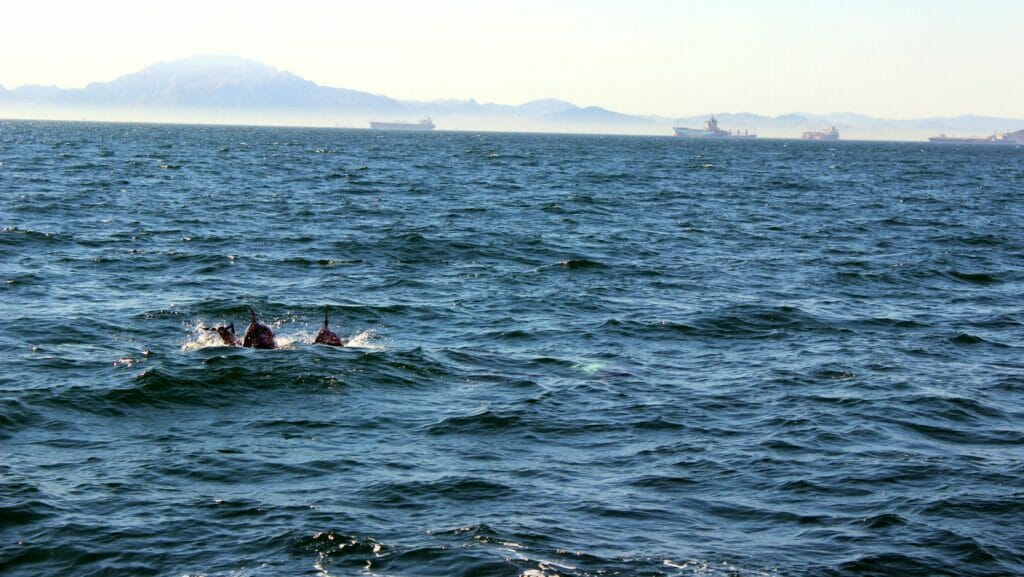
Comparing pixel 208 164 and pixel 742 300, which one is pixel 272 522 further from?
pixel 208 164

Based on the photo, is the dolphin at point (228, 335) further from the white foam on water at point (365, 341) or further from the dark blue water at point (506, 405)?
the white foam on water at point (365, 341)

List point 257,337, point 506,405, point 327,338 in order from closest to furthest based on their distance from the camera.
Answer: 1. point 506,405
2. point 257,337
3. point 327,338

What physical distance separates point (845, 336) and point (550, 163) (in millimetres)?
81041

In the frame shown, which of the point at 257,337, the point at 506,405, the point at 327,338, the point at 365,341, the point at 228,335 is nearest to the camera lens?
the point at 506,405

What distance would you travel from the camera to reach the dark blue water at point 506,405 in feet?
36.3

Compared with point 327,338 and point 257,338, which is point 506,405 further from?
point 257,338

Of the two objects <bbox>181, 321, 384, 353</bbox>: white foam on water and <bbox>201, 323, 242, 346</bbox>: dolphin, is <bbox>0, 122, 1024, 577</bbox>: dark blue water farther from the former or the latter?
<bbox>201, 323, 242, 346</bbox>: dolphin

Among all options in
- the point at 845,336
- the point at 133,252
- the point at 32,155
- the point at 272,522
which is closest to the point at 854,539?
the point at 272,522

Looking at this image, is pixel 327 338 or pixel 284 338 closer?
pixel 327 338

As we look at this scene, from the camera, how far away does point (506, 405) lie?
16.5 meters

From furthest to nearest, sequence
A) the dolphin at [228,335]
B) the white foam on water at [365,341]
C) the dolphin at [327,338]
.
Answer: the white foam on water at [365,341] < the dolphin at [327,338] < the dolphin at [228,335]

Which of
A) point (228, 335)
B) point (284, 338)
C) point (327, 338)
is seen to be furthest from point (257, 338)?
point (327, 338)

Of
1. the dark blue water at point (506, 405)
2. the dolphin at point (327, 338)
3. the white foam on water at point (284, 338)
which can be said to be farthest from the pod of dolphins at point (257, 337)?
the dark blue water at point (506, 405)

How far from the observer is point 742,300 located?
2575 centimetres
